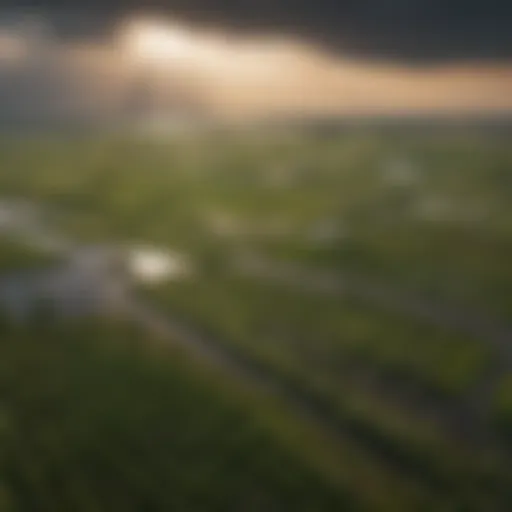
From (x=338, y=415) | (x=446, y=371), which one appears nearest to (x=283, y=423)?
(x=338, y=415)

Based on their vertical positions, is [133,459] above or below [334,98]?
below

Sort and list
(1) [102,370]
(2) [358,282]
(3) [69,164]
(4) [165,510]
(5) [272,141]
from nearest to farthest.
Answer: (4) [165,510] → (1) [102,370] → (2) [358,282] → (5) [272,141] → (3) [69,164]

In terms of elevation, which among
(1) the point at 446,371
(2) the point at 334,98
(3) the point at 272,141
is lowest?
(1) the point at 446,371

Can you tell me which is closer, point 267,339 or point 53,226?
point 267,339

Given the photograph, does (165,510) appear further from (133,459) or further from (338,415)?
(338,415)

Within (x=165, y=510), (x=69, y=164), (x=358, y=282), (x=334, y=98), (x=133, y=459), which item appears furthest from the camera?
(x=69, y=164)

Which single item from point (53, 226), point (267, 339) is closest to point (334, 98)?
point (267, 339)

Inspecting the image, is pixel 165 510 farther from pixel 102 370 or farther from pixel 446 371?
pixel 446 371
